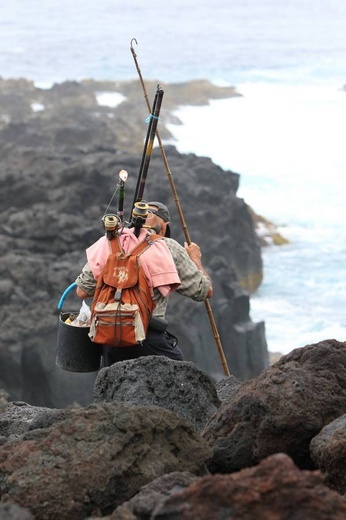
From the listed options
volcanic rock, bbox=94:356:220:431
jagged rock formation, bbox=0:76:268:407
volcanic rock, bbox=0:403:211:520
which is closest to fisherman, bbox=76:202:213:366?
volcanic rock, bbox=94:356:220:431

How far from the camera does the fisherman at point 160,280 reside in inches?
202

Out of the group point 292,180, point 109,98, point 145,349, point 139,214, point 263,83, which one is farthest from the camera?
point 263,83

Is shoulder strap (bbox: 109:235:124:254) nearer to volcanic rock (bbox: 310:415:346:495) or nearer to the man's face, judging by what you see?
the man's face

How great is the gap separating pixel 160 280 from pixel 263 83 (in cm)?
5708

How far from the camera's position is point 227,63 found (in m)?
66.9

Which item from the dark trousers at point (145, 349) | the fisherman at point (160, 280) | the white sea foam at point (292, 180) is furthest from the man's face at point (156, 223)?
the white sea foam at point (292, 180)

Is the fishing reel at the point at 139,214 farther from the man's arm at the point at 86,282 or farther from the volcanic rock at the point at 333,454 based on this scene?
the volcanic rock at the point at 333,454

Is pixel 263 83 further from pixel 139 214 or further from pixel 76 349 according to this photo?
pixel 139 214

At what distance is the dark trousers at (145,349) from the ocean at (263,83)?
18.1m

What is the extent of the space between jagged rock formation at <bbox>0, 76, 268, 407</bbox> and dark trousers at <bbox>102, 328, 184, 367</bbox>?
31.8 ft

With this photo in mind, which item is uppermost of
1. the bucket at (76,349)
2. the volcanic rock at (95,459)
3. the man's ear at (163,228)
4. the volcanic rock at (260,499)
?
the volcanic rock at (260,499)

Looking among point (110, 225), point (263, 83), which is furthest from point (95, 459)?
point (263, 83)

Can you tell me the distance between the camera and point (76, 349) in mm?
5488

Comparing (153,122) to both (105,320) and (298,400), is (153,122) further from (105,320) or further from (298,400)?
(298,400)
